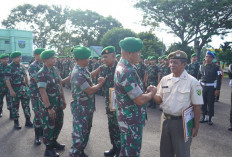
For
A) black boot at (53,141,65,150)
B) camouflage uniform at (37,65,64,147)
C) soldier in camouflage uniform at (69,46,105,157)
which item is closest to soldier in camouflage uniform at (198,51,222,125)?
soldier in camouflage uniform at (69,46,105,157)

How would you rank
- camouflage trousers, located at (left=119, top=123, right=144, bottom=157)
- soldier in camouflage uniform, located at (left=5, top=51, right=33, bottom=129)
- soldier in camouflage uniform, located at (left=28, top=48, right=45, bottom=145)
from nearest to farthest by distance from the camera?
camouflage trousers, located at (left=119, top=123, right=144, bottom=157) → soldier in camouflage uniform, located at (left=28, top=48, right=45, bottom=145) → soldier in camouflage uniform, located at (left=5, top=51, right=33, bottom=129)

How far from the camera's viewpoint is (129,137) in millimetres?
2430

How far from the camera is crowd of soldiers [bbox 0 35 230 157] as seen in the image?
242cm

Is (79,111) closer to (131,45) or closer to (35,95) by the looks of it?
(131,45)

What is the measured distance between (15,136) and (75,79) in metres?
2.96

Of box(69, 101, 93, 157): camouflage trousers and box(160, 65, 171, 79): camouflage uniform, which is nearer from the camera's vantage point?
box(69, 101, 93, 157): camouflage trousers

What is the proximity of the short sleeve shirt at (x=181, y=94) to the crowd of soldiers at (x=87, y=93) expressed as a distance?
0.29 metres

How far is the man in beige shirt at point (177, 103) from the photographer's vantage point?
8.20ft

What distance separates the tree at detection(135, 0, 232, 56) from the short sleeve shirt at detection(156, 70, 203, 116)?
21.0 m

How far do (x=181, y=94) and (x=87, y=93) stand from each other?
4.60ft

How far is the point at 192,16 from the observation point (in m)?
22.2

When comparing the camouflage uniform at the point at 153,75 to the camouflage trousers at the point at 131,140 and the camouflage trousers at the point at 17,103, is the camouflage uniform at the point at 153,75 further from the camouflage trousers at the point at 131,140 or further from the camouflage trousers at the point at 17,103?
the camouflage trousers at the point at 131,140

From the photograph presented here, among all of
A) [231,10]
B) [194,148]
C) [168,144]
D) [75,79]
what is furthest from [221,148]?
[231,10]

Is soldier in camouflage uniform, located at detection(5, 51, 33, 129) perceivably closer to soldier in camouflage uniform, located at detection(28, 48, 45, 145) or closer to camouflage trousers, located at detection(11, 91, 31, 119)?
camouflage trousers, located at detection(11, 91, 31, 119)
